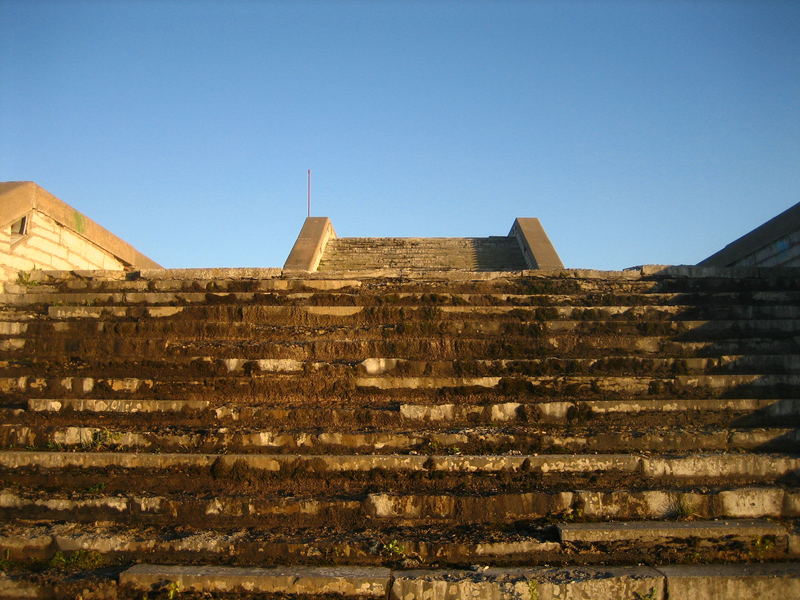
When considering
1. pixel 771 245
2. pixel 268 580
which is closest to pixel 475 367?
pixel 268 580

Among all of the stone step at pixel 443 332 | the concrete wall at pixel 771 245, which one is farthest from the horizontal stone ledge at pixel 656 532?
the concrete wall at pixel 771 245

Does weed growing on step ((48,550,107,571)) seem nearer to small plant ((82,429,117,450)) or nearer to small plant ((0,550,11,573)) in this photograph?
small plant ((0,550,11,573))

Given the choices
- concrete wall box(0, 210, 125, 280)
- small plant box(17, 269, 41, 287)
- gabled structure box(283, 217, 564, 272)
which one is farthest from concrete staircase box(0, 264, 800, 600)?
gabled structure box(283, 217, 564, 272)

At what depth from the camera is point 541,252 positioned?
1057 centimetres

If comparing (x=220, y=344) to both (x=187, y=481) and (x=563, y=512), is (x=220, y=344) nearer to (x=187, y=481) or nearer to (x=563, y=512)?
(x=187, y=481)

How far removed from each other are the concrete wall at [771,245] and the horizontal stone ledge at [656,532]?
4.58 meters

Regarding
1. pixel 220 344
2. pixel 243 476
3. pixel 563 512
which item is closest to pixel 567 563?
pixel 563 512

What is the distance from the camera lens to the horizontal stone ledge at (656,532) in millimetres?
3320

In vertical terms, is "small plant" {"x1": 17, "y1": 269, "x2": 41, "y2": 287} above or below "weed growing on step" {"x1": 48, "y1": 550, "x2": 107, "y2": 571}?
above

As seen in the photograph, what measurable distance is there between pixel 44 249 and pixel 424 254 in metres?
6.62

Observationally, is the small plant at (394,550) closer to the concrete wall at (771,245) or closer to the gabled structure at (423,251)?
the concrete wall at (771,245)

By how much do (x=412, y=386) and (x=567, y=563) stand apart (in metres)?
1.92

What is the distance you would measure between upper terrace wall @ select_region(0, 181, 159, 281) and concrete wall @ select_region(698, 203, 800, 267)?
8560 mm

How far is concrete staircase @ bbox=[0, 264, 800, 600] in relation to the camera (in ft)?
10.4
